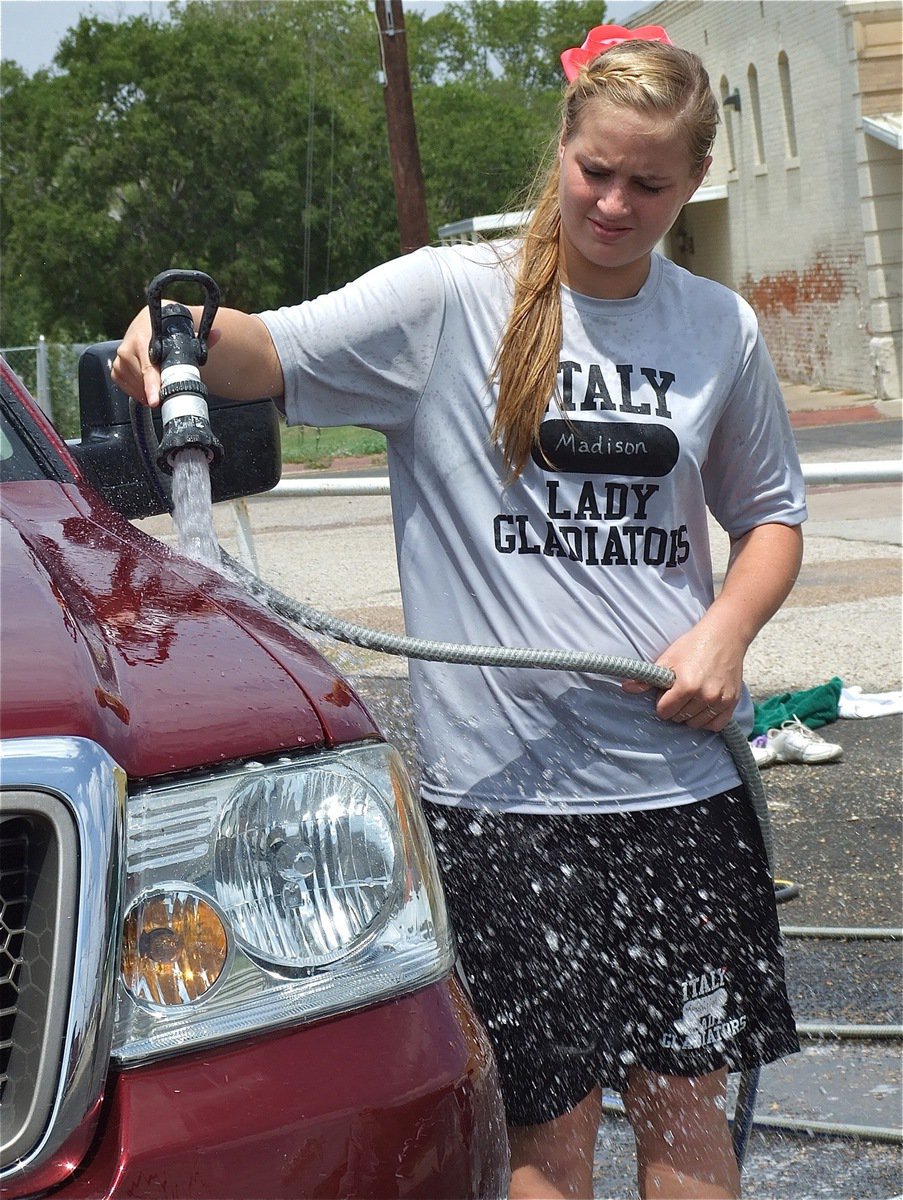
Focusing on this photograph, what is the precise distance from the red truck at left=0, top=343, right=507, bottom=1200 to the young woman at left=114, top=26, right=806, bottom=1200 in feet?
1.65

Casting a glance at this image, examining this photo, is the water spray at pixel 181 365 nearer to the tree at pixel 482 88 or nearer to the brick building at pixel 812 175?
the brick building at pixel 812 175

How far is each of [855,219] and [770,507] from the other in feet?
76.6

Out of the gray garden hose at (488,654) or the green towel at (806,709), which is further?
the green towel at (806,709)

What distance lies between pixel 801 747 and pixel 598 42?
135 inches

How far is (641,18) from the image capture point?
31250 millimetres

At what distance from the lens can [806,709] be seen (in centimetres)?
575

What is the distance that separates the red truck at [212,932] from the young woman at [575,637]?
1.65 feet

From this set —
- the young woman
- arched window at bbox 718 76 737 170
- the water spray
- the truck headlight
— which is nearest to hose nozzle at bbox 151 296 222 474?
the water spray

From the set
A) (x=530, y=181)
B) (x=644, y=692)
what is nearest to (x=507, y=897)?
(x=644, y=692)

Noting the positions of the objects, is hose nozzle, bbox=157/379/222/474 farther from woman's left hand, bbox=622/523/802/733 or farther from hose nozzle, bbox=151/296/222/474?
woman's left hand, bbox=622/523/802/733

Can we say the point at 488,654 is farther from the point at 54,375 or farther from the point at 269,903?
the point at 54,375

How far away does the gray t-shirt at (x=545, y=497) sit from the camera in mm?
→ 2215

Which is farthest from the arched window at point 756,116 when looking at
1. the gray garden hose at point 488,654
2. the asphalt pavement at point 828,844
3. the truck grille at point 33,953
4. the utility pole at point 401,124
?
the truck grille at point 33,953

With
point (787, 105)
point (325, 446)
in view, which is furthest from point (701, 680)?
point (787, 105)
